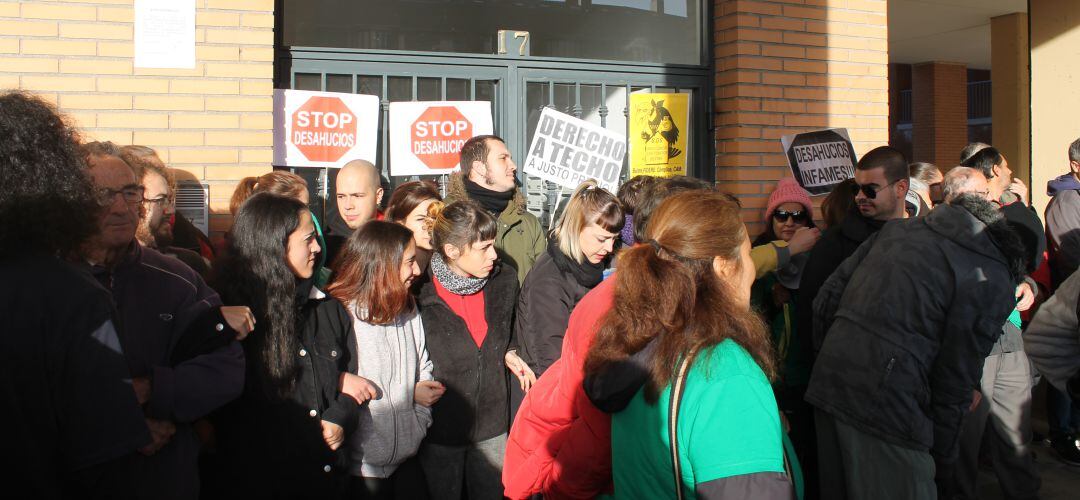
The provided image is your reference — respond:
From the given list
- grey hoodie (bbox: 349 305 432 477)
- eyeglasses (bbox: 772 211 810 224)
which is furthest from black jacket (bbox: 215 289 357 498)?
eyeglasses (bbox: 772 211 810 224)

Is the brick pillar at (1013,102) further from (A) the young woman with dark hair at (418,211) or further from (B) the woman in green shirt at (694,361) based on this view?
(B) the woman in green shirt at (694,361)

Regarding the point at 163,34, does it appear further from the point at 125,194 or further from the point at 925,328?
the point at 925,328

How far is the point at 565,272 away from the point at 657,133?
7.60 ft

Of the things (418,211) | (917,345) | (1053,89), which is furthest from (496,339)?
(1053,89)

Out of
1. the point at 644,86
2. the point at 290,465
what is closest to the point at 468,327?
the point at 290,465

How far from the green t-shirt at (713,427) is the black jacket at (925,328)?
1469 millimetres

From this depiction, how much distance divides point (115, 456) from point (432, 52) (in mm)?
3931

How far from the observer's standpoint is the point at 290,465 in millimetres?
3074

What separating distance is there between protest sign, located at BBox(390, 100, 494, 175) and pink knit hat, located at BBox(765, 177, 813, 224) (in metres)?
1.87

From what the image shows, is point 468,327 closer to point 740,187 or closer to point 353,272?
point 353,272

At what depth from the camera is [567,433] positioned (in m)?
2.37

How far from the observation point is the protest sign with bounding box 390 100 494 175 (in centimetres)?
533

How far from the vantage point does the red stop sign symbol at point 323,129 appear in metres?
5.10

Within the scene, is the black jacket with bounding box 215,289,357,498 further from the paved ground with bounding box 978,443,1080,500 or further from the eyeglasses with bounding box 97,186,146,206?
the paved ground with bounding box 978,443,1080,500
